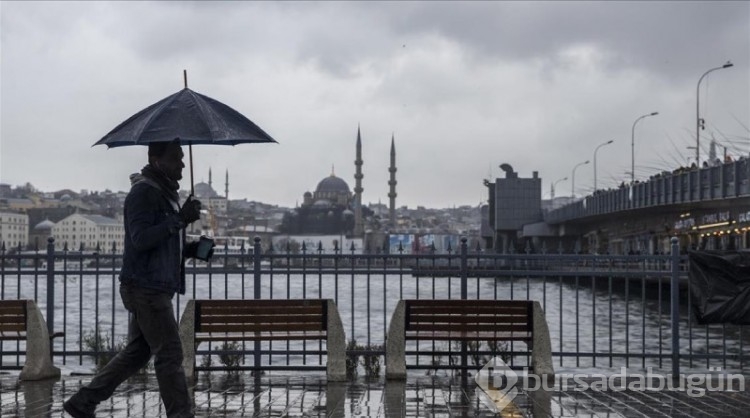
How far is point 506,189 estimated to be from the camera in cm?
9500

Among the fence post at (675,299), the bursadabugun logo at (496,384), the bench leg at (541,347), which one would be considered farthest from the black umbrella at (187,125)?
the fence post at (675,299)

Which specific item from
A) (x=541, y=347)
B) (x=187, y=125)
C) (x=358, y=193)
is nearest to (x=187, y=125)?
(x=187, y=125)

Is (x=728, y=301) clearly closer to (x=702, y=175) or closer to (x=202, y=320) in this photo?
(x=202, y=320)

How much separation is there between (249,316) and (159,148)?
3.47m

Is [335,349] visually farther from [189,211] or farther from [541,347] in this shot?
[189,211]

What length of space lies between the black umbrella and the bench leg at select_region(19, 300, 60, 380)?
3530 mm

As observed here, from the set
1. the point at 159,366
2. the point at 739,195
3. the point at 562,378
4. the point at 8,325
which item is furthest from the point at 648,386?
the point at 739,195

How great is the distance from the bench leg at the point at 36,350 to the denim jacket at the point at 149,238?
13.6 ft

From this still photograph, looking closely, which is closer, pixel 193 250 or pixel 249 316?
pixel 193 250

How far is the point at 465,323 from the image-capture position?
1052 cm

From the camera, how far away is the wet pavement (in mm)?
8656

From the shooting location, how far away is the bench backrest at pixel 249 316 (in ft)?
33.7

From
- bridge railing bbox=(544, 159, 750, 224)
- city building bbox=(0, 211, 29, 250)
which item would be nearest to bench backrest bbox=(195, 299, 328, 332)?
bridge railing bbox=(544, 159, 750, 224)

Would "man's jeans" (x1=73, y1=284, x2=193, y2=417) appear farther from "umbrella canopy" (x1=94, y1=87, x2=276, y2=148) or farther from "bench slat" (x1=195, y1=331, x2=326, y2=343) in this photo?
"bench slat" (x1=195, y1=331, x2=326, y2=343)
